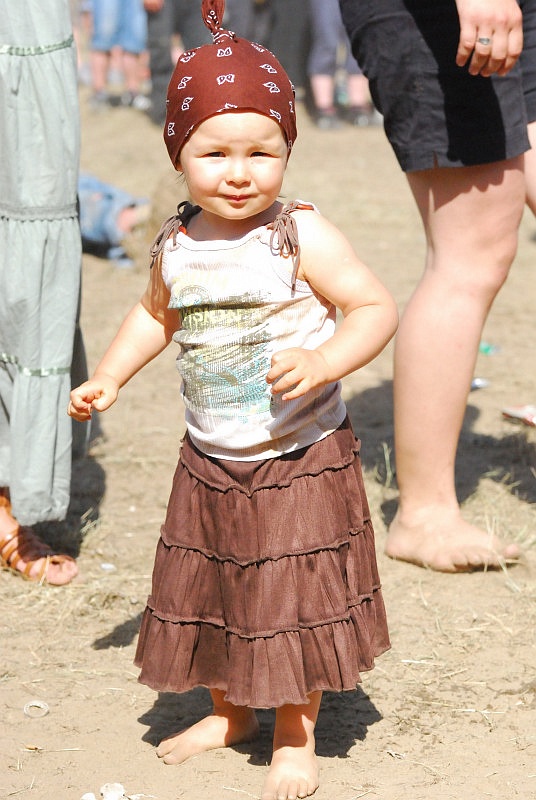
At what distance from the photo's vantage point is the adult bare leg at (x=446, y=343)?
302 cm

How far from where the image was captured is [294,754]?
2.37 meters

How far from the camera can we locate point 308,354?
80.8 inches

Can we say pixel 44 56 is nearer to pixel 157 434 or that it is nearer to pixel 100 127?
pixel 157 434

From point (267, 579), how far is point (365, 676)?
26.5 inches

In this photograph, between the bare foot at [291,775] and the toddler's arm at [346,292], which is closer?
the toddler's arm at [346,292]

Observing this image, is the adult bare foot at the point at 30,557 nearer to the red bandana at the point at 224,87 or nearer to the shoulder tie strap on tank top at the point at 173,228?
the shoulder tie strap on tank top at the point at 173,228

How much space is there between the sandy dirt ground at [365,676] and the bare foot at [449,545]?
0.04 m

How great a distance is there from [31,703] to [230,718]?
482mm

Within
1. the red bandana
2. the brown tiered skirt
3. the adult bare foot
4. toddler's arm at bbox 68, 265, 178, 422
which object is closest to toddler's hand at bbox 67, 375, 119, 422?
toddler's arm at bbox 68, 265, 178, 422

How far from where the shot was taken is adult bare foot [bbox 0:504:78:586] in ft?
10.7

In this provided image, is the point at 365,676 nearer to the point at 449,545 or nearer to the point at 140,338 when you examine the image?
the point at 449,545

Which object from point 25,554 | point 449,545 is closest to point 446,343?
point 449,545


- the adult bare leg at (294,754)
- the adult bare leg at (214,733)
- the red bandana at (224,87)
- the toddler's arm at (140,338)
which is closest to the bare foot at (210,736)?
the adult bare leg at (214,733)

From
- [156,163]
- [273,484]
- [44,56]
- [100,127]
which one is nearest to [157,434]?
[44,56]
